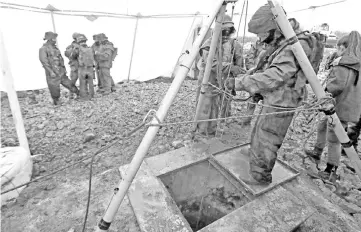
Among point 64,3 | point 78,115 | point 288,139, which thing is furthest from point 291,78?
point 64,3

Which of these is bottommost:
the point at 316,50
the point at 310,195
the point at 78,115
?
the point at 78,115

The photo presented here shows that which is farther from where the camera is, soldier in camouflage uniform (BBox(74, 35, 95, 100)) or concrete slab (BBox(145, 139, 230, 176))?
soldier in camouflage uniform (BBox(74, 35, 95, 100))

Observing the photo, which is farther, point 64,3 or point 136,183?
point 64,3

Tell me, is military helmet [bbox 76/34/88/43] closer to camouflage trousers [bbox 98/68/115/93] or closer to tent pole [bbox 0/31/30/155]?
camouflage trousers [bbox 98/68/115/93]

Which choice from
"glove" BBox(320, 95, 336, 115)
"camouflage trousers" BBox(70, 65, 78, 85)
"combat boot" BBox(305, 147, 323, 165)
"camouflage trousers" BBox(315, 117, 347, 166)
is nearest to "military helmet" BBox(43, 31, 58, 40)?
"camouflage trousers" BBox(70, 65, 78, 85)

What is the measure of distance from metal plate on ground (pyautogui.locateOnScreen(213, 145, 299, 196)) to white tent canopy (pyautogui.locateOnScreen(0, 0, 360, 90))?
4.87m

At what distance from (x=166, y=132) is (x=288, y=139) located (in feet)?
9.00

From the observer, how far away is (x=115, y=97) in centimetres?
695

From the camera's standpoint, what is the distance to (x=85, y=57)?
20.9ft

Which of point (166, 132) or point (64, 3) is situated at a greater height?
point (64, 3)

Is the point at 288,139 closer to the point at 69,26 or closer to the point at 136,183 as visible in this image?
the point at 136,183

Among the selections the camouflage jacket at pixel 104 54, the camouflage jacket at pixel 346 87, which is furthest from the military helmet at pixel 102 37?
the camouflage jacket at pixel 346 87

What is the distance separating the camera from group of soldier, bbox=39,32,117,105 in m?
5.84

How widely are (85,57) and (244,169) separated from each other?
19.1ft
